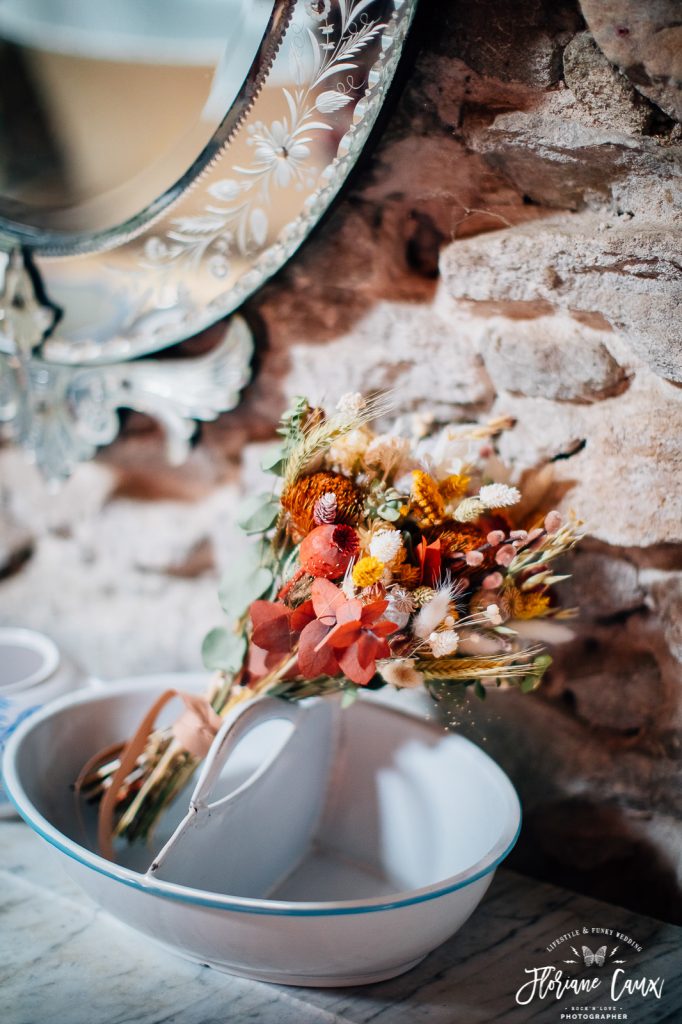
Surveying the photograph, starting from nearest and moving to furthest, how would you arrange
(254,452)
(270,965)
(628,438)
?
(270,965)
(628,438)
(254,452)

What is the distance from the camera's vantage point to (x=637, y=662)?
2.73ft

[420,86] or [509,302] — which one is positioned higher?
[420,86]

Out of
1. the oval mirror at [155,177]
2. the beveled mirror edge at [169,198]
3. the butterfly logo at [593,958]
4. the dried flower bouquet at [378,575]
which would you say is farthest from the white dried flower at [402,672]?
the beveled mirror edge at [169,198]

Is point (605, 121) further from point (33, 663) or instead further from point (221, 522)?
point (33, 663)

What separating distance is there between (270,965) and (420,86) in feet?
2.69

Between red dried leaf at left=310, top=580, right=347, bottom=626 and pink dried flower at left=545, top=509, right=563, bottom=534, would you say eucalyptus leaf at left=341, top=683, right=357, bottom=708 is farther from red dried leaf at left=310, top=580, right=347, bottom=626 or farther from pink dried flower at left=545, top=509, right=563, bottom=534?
pink dried flower at left=545, top=509, right=563, bottom=534

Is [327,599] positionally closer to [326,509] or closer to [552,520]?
[326,509]

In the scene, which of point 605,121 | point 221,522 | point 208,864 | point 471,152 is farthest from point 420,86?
point 208,864

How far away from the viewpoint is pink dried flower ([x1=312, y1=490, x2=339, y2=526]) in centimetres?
69

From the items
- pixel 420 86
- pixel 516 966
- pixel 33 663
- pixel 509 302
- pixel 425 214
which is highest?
pixel 420 86

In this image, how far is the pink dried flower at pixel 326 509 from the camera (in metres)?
0.69

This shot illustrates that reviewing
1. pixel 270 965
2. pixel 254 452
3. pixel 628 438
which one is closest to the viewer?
pixel 270 965
